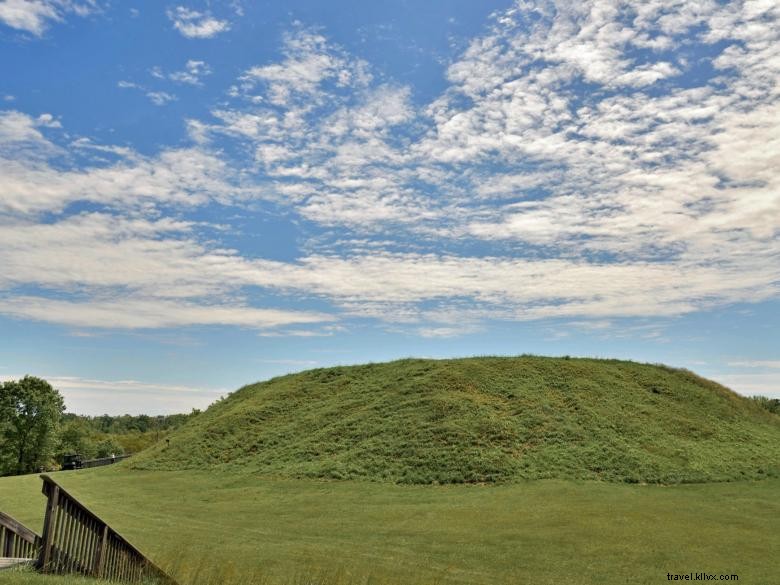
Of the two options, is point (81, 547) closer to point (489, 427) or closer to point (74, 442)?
point (489, 427)

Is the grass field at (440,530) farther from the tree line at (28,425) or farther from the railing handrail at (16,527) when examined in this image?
the tree line at (28,425)

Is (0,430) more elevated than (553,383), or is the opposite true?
(553,383)

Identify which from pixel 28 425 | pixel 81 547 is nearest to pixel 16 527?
pixel 81 547

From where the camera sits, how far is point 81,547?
31.2 ft

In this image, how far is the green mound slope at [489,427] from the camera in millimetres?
29984

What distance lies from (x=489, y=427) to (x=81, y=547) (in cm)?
2751

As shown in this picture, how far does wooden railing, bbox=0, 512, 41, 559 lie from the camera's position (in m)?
Answer: 9.73

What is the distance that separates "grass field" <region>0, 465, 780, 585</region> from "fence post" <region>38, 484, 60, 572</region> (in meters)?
0.82

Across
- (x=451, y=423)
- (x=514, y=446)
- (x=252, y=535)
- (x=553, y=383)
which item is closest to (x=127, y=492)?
(x=252, y=535)

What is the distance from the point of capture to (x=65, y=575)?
9086mm

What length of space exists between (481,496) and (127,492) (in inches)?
738

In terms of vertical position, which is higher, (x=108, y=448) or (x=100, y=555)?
(x=100, y=555)

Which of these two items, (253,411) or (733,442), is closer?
(733,442)

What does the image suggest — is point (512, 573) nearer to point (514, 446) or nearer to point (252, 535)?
point (252, 535)
